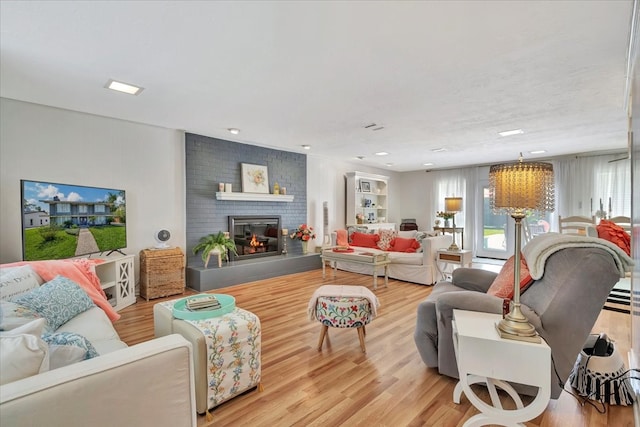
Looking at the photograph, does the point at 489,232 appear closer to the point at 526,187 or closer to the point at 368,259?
the point at 368,259

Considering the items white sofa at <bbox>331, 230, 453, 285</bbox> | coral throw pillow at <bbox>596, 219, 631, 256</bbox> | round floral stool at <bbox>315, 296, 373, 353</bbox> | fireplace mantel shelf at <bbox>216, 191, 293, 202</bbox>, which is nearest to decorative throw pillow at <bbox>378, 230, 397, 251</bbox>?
white sofa at <bbox>331, 230, 453, 285</bbox>

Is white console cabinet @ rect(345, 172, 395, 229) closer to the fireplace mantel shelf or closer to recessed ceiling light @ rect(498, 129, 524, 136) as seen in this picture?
the fireplace mantel shelf

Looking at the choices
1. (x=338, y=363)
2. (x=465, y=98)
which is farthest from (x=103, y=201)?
(x=465, y=98)

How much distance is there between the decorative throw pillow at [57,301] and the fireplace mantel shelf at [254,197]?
8.89 feet

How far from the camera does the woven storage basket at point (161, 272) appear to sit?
12.9 feet

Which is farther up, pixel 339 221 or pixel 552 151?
pixel 552 151

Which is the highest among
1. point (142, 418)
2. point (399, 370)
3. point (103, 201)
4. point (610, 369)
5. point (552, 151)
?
point (552, 151)

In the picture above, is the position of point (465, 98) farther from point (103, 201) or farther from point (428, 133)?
point (103, 201)

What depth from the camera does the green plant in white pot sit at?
4504mm

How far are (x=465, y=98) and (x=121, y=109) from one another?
3.87 m

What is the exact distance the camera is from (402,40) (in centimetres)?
201

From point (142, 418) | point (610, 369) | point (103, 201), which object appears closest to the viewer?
point (142, 418)

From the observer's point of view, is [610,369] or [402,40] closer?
[610,369]

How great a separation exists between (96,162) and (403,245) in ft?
15.9
